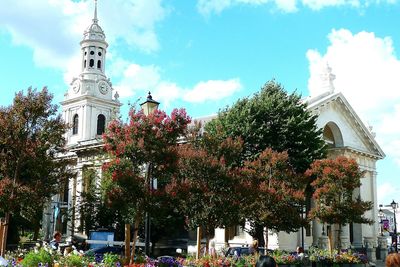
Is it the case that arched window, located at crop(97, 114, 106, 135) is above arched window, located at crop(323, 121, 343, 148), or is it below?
above

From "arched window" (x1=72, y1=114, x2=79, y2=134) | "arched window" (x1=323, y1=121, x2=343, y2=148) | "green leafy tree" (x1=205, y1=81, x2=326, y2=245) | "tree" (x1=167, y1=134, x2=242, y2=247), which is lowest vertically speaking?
"tree" (x1=167, y1=134, x2=242, y2=247)


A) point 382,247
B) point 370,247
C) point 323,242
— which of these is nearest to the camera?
point 323,242

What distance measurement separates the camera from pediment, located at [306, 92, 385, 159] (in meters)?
46.7

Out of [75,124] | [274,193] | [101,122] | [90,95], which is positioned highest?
[90,95]

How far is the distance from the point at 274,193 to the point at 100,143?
24.6 m

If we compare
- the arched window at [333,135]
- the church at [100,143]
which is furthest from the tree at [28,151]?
the arched window at [333,135]

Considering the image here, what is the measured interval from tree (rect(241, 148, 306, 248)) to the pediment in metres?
16.8

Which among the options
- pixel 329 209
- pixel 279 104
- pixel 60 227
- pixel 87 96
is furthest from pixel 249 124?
pixel 87 96

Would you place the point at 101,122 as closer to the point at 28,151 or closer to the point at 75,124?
the point at 75,124

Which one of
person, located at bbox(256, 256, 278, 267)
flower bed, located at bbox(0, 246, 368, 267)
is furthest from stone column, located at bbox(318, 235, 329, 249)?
person, located at bbox(256, 256, 278, 267)

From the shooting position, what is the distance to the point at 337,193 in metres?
31.5

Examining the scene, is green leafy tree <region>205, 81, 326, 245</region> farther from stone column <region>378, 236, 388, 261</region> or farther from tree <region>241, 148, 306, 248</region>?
stone column <region>378, 236, 388, 261</region>

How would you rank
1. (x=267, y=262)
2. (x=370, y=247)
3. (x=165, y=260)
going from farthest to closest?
(x=370, y=247) < (x=165, y=260) < (x=267, y=262)

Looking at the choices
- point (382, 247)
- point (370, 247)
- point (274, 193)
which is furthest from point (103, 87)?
point (274, 193)
